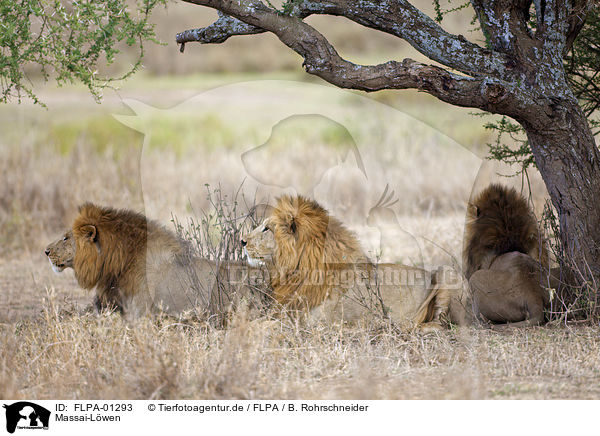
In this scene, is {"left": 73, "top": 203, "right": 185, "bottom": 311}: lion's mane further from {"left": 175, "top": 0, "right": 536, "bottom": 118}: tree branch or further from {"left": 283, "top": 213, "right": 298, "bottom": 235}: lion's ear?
{"left": 175, "top": 0, "right": 536, "bottom": 118}: tree branch

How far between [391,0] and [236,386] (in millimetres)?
3549

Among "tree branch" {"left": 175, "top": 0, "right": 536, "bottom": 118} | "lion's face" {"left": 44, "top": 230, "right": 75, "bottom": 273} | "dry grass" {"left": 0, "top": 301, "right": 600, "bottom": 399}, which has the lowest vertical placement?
"dry grass" {"left": 0, "top": 301, "right": 600, "bottom": 399}

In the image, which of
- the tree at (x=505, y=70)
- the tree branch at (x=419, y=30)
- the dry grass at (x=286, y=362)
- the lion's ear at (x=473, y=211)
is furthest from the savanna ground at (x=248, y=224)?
the tree branch at (x=419, y=30)

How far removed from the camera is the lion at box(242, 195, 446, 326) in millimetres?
6668

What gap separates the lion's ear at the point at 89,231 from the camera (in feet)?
22.8

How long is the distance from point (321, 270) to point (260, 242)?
0.57 metres

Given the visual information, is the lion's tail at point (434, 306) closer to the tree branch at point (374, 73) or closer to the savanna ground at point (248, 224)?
the savanna ground at point (248, 224)

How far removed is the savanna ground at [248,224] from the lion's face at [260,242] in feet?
1.76

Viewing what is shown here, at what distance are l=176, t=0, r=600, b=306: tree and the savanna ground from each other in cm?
114

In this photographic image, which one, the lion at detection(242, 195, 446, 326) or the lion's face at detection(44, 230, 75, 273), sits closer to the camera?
the lion at detection(242, 195, 446, 326)

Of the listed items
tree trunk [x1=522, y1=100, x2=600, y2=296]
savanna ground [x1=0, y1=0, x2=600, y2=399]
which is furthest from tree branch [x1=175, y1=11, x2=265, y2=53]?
tree trunk [x1=522, y1=100, x2=600, y2=296]
